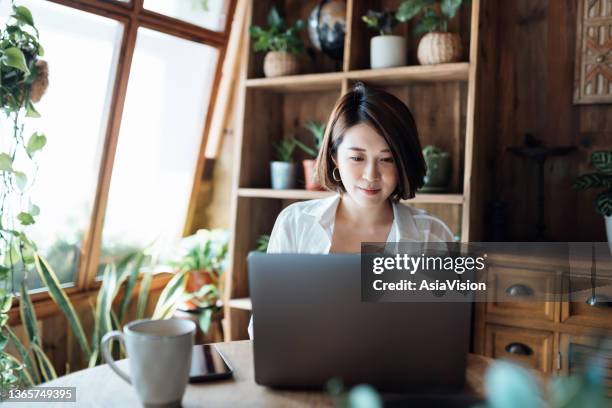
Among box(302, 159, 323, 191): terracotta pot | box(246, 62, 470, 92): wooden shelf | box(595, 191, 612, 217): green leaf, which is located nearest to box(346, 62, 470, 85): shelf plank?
box(246, 62, 470, 92): wooden shelf

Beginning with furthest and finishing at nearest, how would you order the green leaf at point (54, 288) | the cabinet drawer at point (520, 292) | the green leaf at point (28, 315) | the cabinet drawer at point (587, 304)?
the green leaf at point (54, 288)
the green leaf at point (28, 315)
the cabinet drawer at point (520, 292)
the cabinet drawer at point (587, 304)

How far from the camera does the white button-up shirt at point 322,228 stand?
1886 millimetres

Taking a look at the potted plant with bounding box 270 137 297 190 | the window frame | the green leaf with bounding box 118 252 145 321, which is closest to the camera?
the window frame

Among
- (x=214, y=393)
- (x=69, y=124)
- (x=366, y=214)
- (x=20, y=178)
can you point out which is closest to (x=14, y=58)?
(x=20, y=178)

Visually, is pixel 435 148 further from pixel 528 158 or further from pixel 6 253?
pixel 6 253

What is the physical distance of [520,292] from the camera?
7.56ft

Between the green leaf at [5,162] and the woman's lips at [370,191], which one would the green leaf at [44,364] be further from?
the woman's lips at [370,191]

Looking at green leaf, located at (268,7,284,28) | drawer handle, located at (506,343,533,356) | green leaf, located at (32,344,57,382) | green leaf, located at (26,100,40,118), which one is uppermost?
green leaf, located at (268,7,284,28)

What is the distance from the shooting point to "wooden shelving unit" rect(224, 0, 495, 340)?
102 inches

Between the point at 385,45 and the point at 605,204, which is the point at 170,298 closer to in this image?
the point at 385,45

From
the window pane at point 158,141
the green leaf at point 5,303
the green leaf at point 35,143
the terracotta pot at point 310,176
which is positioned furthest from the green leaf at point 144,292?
the green leaf at point 35,143

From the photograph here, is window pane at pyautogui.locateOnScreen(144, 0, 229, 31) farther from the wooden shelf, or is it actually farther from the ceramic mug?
the ceramic mug

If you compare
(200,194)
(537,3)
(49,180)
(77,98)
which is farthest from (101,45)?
(537,3)

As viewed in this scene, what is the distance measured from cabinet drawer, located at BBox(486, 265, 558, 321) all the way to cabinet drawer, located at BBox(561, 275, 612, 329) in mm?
58
